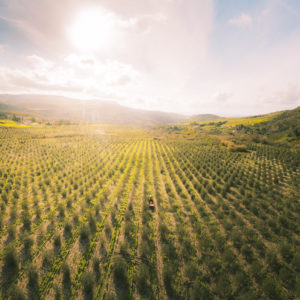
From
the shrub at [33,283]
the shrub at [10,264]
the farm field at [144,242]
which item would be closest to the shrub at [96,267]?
the farm field at [144,242]

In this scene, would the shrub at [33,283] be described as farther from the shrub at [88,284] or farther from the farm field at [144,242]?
the shrub at [88,284]

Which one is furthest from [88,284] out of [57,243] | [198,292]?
[198,292]

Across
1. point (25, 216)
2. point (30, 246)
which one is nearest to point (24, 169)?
point (25, 216)

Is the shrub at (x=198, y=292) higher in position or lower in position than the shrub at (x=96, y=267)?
higher

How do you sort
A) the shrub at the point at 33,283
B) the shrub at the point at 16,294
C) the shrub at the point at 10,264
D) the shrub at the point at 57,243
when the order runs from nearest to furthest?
the shrub at the point at 16,294
the shrub at the point at 33,283
the shrub at the point at 10,264
the shrub at the point at 57,243

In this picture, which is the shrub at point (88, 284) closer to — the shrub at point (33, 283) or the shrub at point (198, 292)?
the shrub at point (33, 283)

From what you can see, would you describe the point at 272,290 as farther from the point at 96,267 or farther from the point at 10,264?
the point at 10,264

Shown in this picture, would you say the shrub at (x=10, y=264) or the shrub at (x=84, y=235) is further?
the shrub at (x=84, y=235)

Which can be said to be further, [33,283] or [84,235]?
[84,235]

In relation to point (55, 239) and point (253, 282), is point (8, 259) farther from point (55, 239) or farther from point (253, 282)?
point (253, 282)

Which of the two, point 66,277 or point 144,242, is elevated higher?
point 144,242

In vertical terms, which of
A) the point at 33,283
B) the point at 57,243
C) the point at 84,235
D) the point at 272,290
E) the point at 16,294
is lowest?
the point at 33,283

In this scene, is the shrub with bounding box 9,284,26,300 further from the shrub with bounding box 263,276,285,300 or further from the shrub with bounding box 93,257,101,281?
the shrub with bounding box 263,276,285,300

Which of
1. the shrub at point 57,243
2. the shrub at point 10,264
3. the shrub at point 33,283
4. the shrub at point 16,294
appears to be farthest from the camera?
the shrub at point 57,243
